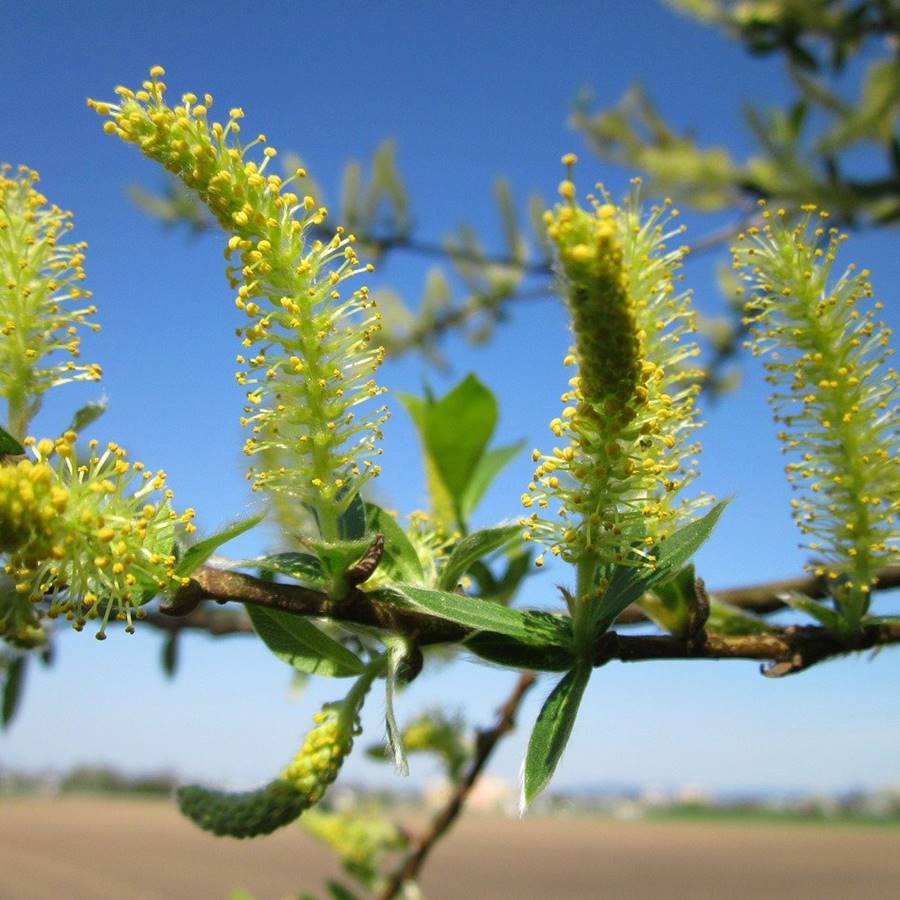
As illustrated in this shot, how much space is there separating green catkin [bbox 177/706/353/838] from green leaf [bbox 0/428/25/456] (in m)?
0.27

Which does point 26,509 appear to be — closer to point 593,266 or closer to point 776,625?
point 593,266

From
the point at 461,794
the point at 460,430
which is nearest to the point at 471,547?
the point at 460,430

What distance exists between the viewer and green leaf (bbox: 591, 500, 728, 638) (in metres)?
0.62

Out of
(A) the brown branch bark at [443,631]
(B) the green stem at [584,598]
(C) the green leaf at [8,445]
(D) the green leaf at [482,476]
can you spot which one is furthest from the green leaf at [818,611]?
(C) the green leaf at [8,445]

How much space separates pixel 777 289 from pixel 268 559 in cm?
45

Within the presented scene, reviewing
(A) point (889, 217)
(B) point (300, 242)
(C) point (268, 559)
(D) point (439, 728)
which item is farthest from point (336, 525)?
(A) point (889, 217)

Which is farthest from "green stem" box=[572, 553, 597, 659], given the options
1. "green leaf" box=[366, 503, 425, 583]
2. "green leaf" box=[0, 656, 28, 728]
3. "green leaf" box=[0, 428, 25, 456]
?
"green leaf" box=[0, 656, 28, 728]

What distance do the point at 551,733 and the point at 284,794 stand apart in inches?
7.2

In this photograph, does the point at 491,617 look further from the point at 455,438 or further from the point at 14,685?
the point at 14,685

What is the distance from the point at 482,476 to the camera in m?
1.14

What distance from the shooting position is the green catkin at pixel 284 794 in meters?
0.62

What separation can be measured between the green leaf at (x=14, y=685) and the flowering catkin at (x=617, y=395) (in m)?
1.11

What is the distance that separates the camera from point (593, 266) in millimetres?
514

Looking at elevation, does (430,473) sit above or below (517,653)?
above
